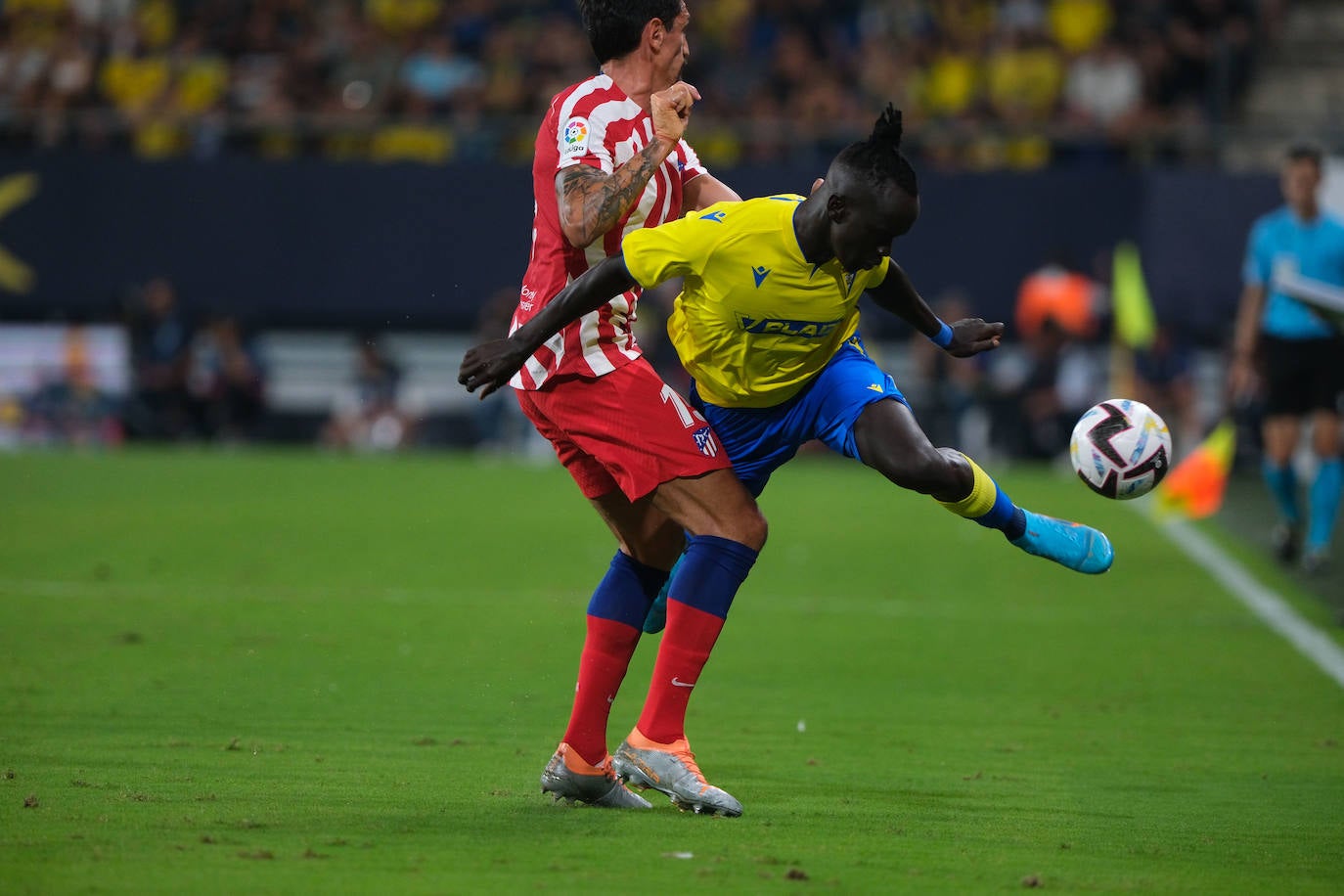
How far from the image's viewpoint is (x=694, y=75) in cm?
1994

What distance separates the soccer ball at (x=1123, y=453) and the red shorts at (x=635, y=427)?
1.45 m

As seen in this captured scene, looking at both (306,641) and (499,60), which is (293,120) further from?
(306,641)

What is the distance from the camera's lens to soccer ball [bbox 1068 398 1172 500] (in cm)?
572

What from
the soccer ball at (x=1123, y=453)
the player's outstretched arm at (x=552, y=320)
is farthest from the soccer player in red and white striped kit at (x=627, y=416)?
the soccer ball at (x=1123, y=453)

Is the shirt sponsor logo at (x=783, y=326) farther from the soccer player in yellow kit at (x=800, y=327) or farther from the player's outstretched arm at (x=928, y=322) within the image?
the player's outstretched arm at (x=928, y=322)

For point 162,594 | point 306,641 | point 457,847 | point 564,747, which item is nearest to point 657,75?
point 564,747

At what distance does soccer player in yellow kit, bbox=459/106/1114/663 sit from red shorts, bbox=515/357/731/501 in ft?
0.77

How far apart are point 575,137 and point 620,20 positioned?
1.35ft

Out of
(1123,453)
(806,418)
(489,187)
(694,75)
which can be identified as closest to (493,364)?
(806,418)

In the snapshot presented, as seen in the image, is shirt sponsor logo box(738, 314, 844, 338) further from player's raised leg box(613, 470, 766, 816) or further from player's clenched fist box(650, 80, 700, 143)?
player's clenched fist box(650, 80, 700, 143)

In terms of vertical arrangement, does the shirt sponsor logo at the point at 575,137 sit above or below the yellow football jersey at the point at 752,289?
above

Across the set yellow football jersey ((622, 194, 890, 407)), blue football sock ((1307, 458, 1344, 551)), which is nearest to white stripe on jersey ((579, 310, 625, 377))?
yellow football jersey ((622, 194, 890, 407))

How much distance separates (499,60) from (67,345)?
6082 mm

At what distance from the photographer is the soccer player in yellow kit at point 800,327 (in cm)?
474
